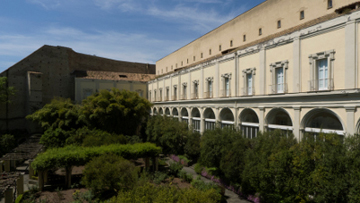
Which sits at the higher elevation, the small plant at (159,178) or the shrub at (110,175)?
the shrub at (110,175)

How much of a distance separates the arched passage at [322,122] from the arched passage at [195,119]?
13636mm

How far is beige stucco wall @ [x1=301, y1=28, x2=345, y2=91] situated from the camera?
13.3 m

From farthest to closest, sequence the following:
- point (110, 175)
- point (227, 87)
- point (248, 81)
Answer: point (227, 87)
point (248, 81)
point (110, 175)

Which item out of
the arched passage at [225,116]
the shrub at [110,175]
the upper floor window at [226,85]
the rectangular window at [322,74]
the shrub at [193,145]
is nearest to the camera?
the shrub at [110,175]

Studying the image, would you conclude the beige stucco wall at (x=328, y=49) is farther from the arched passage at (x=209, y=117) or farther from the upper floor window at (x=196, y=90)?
the upper floor window at (x=196, y=90)

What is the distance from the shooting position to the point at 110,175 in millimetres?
14469

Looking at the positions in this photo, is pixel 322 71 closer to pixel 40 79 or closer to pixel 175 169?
pixel 175 169

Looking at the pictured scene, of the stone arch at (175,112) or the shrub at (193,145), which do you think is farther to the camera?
the stone arch at (175,112)

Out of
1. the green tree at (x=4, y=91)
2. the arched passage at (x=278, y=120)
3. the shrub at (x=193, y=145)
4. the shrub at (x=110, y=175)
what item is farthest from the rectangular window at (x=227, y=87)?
the green tree at (x=4, y=91)

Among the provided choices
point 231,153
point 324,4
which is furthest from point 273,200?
point 324,4

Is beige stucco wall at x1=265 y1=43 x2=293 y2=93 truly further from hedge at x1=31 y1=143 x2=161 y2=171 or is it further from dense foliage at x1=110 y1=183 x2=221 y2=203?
dense foliage at x1=110 y1=183 x2=221 y2=203

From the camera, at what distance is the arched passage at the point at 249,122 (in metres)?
19.6

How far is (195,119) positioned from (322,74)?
51.8 feet

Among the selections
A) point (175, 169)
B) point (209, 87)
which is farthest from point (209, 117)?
point (175, 169)
